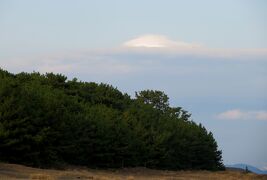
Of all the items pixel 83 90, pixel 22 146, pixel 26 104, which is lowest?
pixel 22 146

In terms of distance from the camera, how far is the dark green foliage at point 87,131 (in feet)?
155

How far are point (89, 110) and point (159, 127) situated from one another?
53.4 ft

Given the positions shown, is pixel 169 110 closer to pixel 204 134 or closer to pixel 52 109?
pixel 204 134

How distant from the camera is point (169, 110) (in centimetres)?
11612

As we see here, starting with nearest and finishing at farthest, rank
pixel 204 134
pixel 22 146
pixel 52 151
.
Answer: pixel 22 146 → pixel 52 151 → pixel 204 134

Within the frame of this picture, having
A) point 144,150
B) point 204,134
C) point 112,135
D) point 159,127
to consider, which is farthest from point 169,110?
point 112,135

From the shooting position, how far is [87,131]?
2256 inches

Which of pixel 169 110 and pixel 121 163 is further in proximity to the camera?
pixel 169 110

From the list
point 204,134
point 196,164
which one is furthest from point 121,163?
point 204,134

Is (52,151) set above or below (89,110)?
below

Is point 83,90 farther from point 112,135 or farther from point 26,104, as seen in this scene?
point 26,104

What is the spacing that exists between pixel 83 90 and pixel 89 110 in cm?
1432

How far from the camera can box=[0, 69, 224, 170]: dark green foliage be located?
47094 mm

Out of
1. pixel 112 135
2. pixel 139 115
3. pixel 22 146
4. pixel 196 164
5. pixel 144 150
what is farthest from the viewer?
pixel 196 164
